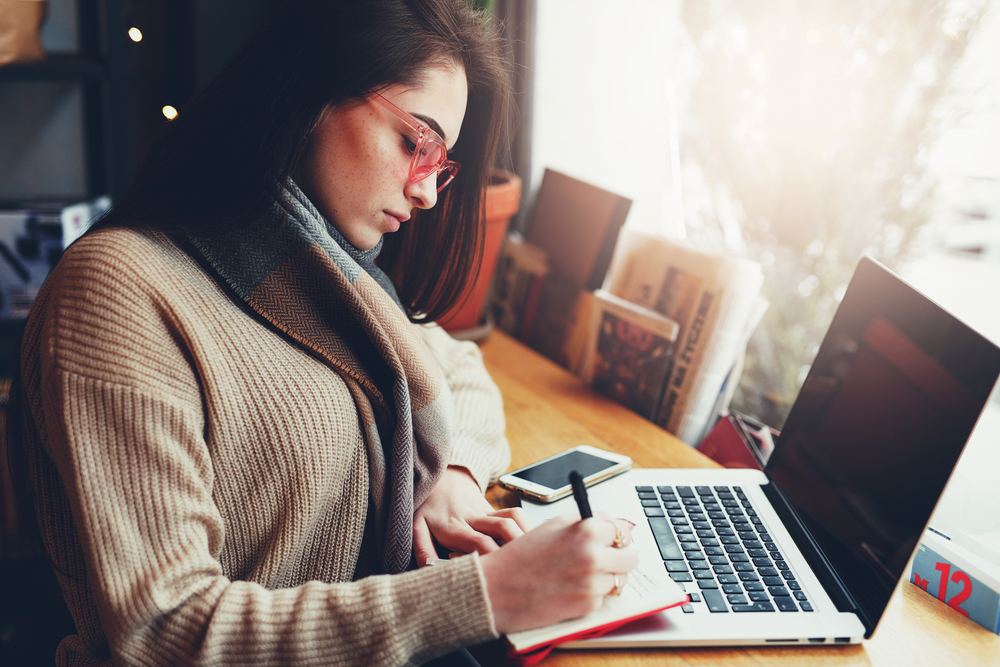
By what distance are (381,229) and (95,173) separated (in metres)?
1.20

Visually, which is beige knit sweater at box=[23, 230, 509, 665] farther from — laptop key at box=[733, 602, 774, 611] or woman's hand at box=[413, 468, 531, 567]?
laptop key at box=[733, 602, 774, 611]

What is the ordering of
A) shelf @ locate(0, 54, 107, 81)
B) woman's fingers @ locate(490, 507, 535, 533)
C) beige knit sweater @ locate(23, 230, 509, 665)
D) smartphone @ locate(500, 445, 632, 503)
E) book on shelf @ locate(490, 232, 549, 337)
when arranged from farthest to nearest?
book on shelf @ locate(490, 232, 549, 337), shelf @ locate(0, 54, 107, 81), smartphone @ locate(500, 445, 632, 503), woman's fingers @ locate(490, 507, 535, 533), beige knit sweater @ locate(23, 230, 509, 665)

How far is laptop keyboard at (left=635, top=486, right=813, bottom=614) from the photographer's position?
742mm

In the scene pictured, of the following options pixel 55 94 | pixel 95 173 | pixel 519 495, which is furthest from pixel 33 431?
pixel 55 94

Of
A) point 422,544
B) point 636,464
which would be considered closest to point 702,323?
point 636,464

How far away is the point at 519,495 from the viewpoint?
0.97 meters

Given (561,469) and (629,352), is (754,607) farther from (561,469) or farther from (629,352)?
(629,352)

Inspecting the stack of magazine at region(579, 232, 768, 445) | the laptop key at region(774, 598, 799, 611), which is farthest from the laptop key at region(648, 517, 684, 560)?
the stack of magazine at region(579, 232, 768, 445)

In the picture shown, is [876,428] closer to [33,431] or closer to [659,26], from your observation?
[33,431]

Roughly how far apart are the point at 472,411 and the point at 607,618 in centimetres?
47

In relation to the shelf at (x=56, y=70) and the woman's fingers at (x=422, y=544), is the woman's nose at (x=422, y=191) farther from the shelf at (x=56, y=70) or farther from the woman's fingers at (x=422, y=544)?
the shelf at (x=56, y=70)

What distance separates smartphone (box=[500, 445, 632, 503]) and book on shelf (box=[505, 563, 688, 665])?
234 mm

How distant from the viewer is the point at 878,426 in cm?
80

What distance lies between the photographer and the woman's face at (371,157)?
30.5 inches
